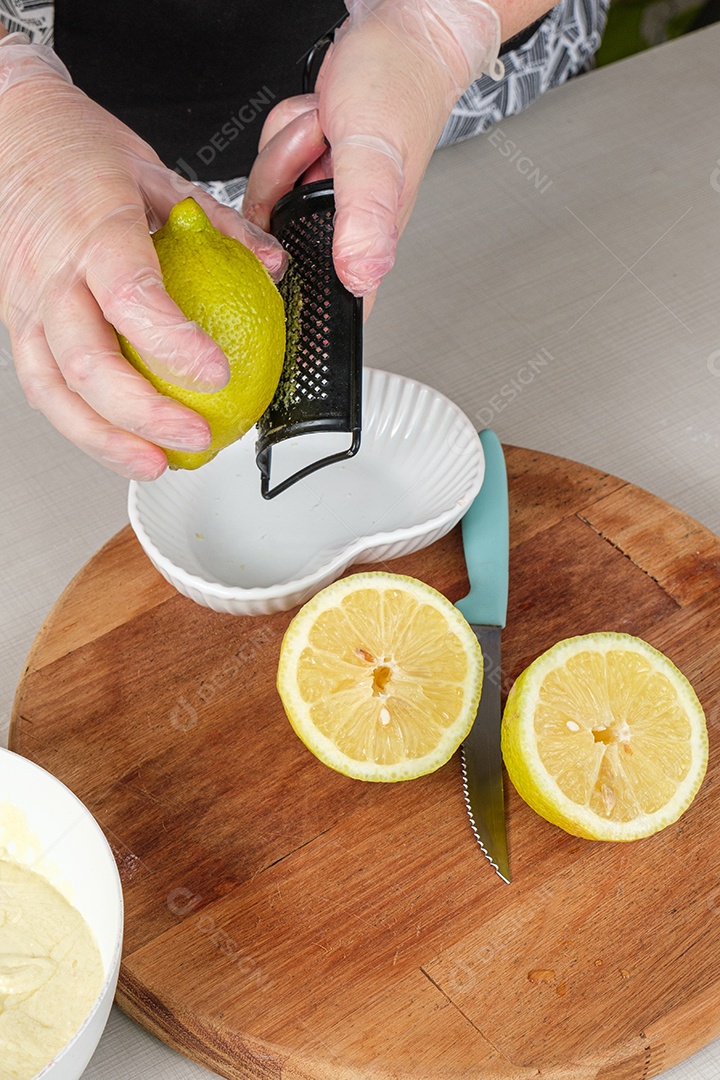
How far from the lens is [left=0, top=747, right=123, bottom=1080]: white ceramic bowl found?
73 cm

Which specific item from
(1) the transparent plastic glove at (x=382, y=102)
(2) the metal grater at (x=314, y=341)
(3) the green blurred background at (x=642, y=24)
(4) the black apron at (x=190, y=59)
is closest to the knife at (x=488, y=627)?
(2) the metal grater at (x=314, y=341)

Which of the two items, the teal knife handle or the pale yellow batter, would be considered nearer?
the pale yellow batter

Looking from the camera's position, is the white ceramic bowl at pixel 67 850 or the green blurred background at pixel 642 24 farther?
the green blurred background at pixel 642 24

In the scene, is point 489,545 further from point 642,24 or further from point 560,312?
point 642,24

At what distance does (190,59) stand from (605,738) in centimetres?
102

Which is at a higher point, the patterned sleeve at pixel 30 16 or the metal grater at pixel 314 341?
the patterned sleeve at pixel 30 16

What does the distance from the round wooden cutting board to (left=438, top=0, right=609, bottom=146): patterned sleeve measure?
865 mm

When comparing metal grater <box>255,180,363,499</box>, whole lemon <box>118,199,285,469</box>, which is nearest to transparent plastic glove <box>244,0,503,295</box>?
metal grater <box>255,180,363,499</box>

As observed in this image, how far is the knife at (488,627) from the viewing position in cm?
91

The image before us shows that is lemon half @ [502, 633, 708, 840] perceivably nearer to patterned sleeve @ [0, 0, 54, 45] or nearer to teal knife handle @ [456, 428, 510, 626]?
teal knife handle @ [456, 428, 510, 626]

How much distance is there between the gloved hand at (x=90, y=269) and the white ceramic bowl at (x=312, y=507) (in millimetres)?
142

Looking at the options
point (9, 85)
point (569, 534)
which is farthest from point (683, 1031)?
point (9, 85)

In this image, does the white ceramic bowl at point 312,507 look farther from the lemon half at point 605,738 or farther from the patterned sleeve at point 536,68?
the patterned sleeve at point 536,68

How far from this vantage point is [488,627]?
102cm
